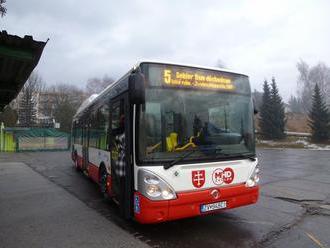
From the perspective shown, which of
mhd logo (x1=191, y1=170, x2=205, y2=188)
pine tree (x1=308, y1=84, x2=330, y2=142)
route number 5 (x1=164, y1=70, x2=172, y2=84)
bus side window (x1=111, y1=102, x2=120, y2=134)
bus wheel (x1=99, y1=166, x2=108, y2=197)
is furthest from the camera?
pine tree (x1=308, y1=84, x2=330, y2=142)

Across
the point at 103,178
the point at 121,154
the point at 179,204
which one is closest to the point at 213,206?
the point at 179,204

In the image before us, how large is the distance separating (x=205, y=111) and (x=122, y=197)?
209cm

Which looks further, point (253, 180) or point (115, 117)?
point (115, 117)

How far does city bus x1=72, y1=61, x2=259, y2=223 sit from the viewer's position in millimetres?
5535

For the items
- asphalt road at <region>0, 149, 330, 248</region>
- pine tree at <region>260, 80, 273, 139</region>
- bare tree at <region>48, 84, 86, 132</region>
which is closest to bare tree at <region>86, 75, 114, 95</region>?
bare tree at <region>48, 84, 86, 132</region>

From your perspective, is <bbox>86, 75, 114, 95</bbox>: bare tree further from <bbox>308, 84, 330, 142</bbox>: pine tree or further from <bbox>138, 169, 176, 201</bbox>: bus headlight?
<bbox>138, 169, 176, 201</bbox>: bus headlight

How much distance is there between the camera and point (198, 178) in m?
5.80

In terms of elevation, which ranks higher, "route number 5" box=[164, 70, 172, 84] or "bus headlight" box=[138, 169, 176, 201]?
"route number 5" box=[164, 70, 172, 84]

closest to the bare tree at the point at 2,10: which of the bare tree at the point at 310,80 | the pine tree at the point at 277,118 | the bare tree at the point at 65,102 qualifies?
the pine tree at the point at 277,118

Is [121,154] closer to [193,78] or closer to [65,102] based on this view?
[193,78]

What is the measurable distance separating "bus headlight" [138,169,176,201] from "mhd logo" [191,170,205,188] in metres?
0.47

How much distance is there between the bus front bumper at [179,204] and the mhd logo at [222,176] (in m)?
0.12

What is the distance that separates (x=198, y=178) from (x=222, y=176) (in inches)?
19.9

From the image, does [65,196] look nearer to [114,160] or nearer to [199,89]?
[114,160]
